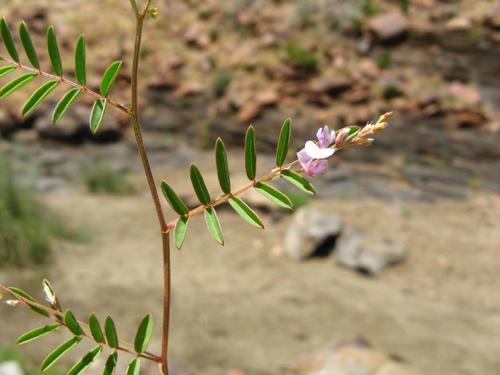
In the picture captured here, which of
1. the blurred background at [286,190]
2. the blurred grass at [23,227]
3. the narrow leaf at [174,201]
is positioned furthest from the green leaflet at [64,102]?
the blurred grass at [23,227]

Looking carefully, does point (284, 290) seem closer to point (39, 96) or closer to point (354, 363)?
point (354, 363)

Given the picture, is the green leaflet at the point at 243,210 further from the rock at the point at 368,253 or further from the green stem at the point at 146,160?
the rock at the point at 368,253

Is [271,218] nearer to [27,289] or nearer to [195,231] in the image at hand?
[195,231]

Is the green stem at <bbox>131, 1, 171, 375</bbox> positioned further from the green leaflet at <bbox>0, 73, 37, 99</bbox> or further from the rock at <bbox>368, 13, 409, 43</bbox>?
the rock at <bbox>368, 13, 409, 43</bbox>

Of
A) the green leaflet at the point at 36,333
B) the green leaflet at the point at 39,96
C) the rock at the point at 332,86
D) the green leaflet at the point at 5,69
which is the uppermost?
the green leaflet at the point at 5,69

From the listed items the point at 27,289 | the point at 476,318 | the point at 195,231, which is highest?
the point at 27,289

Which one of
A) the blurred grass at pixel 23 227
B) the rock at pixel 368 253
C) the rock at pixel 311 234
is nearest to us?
the blurred grass at pixel 23 227

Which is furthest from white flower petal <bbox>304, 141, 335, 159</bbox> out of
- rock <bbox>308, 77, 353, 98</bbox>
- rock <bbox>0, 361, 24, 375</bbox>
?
rock <bbox>308, 77, 353, 98</bbox>

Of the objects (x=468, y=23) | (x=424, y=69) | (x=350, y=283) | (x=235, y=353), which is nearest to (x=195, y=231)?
(x=350, y=283)
